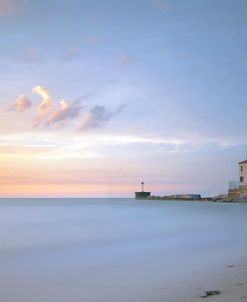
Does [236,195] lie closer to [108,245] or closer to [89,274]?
[108,245]

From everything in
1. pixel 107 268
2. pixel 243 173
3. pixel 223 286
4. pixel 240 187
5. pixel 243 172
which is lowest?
pixel 107 268

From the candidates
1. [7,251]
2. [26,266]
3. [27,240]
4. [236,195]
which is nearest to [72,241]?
[27,240]

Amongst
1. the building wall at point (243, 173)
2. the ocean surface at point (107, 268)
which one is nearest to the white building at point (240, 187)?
the building wall at point (243, 173)

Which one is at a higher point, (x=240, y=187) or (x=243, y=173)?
(x=243, y=173)

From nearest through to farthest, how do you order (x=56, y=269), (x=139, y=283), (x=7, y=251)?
(x=139, y=283)
(x=56, y=269)
(x=7, y=251)

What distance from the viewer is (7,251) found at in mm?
22109

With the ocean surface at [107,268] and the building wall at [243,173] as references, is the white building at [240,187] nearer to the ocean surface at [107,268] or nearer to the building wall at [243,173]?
the building wall at [243,173]

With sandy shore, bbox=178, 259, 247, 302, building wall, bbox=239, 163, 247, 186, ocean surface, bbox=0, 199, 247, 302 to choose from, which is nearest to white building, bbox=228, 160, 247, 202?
building wall, bbox=239, 163, 247, 186

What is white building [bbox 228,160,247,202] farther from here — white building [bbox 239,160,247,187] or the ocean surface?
the ocean surface

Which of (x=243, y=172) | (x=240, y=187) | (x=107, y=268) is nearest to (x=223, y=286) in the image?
(x=107, y=268)

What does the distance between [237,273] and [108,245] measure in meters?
12.1

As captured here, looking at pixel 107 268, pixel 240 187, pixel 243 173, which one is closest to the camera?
pixel 107 268

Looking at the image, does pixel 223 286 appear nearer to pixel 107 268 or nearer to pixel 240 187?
pixel 107 268

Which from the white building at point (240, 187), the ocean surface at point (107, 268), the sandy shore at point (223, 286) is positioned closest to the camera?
the sandy shore at point (223, 286)
